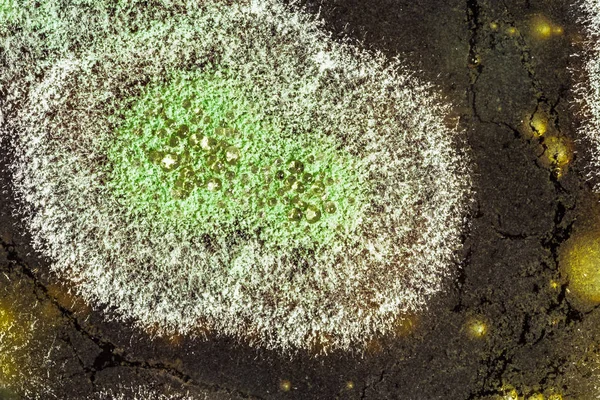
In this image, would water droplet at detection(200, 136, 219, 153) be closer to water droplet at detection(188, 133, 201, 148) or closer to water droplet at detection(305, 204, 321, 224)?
water droplet at detection(188, 133, 201, 148)

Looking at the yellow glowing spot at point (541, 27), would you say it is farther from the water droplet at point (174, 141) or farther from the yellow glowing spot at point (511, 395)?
the water droplet at point (174, 141)

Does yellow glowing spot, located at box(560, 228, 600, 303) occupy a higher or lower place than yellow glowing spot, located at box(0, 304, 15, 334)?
higher

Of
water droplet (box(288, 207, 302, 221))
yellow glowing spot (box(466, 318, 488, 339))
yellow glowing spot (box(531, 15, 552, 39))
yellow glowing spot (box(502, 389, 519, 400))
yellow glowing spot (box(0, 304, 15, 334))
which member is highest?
yellow glowing spot (box(531, 15, 552, 39))

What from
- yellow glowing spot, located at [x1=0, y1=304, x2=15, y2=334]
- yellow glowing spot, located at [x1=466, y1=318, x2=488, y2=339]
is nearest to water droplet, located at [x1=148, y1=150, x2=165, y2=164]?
yellow glowing spot, located at [x1=0, y1=304, x2=15, y2=334]

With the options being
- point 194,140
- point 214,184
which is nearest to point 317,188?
point 214,184

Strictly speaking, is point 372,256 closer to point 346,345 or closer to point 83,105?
point 346,345

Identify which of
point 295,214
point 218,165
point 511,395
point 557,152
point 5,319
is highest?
point 557,152

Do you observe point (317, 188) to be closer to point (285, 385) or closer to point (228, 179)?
point (228, 179)
